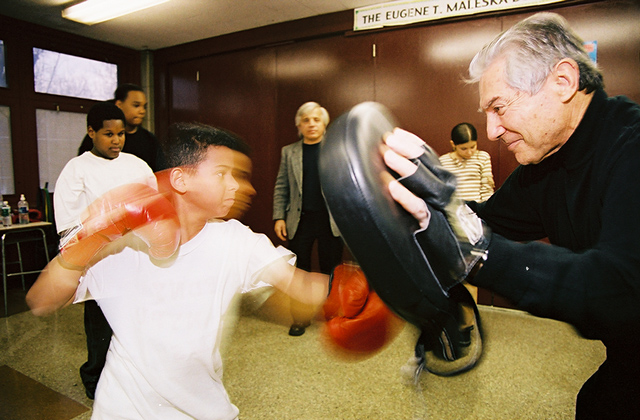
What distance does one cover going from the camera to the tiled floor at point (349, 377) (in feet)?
6.87

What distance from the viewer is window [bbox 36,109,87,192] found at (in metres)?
4.82

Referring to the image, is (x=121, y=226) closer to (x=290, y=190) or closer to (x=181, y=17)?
(x=290, y=190)

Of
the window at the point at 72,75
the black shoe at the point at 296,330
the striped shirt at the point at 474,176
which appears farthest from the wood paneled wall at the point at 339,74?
the black shoe at the point at 296,330

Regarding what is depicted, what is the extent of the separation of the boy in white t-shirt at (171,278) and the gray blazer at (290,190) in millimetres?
1854

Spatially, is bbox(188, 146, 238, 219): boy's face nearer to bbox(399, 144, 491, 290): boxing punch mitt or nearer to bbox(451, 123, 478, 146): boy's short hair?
Answer: bbox(399, 144, 491, 290): boxing punch mitt

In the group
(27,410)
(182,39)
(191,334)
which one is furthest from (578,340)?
(182,39)

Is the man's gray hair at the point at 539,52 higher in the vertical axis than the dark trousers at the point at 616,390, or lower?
higher

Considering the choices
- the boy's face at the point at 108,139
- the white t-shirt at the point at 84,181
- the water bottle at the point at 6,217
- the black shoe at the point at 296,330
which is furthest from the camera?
the water bottle at the point at 6,217

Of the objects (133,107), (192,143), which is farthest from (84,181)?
(192,143)

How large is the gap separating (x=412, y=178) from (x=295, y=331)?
2668 millimetres

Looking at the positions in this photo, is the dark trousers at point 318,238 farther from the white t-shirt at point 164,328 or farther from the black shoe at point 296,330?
the white t-shirt at point 164,328

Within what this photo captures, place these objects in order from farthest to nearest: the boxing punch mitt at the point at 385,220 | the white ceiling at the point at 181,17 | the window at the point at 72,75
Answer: the window at the point at 72,75
the white ceiling at the point at 181,17
the boxing punch mitt at the point at 385,220

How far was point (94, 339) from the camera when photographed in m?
2.13

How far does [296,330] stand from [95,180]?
69.4 inches
